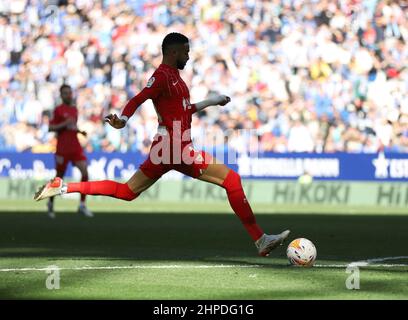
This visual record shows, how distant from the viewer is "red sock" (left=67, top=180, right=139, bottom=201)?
11969mm

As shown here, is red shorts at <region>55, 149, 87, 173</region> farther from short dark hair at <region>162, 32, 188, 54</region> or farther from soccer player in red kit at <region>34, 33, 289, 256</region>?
short dark hair at <region>162, 32, 188, 54</region>

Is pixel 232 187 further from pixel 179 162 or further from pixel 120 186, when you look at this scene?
pixel 120 186

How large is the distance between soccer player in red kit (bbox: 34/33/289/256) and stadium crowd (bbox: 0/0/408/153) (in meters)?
17.4

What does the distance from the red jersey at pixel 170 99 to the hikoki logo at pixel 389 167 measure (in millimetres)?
17062

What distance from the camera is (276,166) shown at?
94.1 feet

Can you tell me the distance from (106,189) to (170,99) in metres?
1.38

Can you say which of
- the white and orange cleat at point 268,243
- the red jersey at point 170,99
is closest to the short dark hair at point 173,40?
the red jersey at point 170,99

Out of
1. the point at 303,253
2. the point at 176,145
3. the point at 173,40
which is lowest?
the point at 303,253

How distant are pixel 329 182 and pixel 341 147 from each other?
177 centimetres

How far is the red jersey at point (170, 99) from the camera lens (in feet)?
38.0
